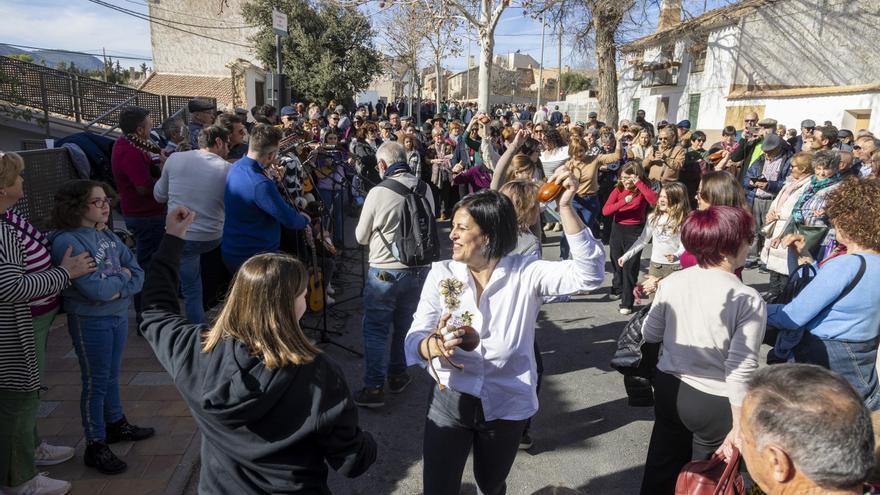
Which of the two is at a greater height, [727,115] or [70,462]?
[727,115]

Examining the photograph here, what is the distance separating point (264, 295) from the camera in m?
1.70

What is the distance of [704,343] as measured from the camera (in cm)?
238

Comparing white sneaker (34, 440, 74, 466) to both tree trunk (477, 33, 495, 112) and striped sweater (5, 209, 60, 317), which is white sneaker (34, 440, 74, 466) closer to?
striped sweater (5, 209, 60, 317)

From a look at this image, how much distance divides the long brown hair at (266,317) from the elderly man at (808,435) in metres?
1.30

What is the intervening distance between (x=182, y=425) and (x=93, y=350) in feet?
2.99

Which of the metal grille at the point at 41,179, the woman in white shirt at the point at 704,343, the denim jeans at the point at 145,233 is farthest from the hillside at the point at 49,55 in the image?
the woman in white shirt at the point at 704,343

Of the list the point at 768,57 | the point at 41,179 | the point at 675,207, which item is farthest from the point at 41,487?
the point at 768,57

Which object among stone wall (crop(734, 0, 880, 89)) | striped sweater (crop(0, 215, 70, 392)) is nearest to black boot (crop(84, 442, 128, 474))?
striped sweater (crop(0, 215, 70, 392))

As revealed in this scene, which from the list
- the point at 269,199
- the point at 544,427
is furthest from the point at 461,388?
the point at 269,199

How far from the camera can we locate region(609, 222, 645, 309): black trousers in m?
5.87

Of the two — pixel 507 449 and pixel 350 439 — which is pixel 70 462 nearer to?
pixel 350 439

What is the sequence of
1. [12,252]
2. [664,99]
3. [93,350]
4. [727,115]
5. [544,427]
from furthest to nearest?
[664,99] → [727,115] → [544,427] → [93,350] → [12,252]

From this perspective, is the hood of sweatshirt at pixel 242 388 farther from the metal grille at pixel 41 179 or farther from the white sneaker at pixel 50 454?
the metal grille at pixel 41 179

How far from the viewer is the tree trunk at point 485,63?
1144 cm
